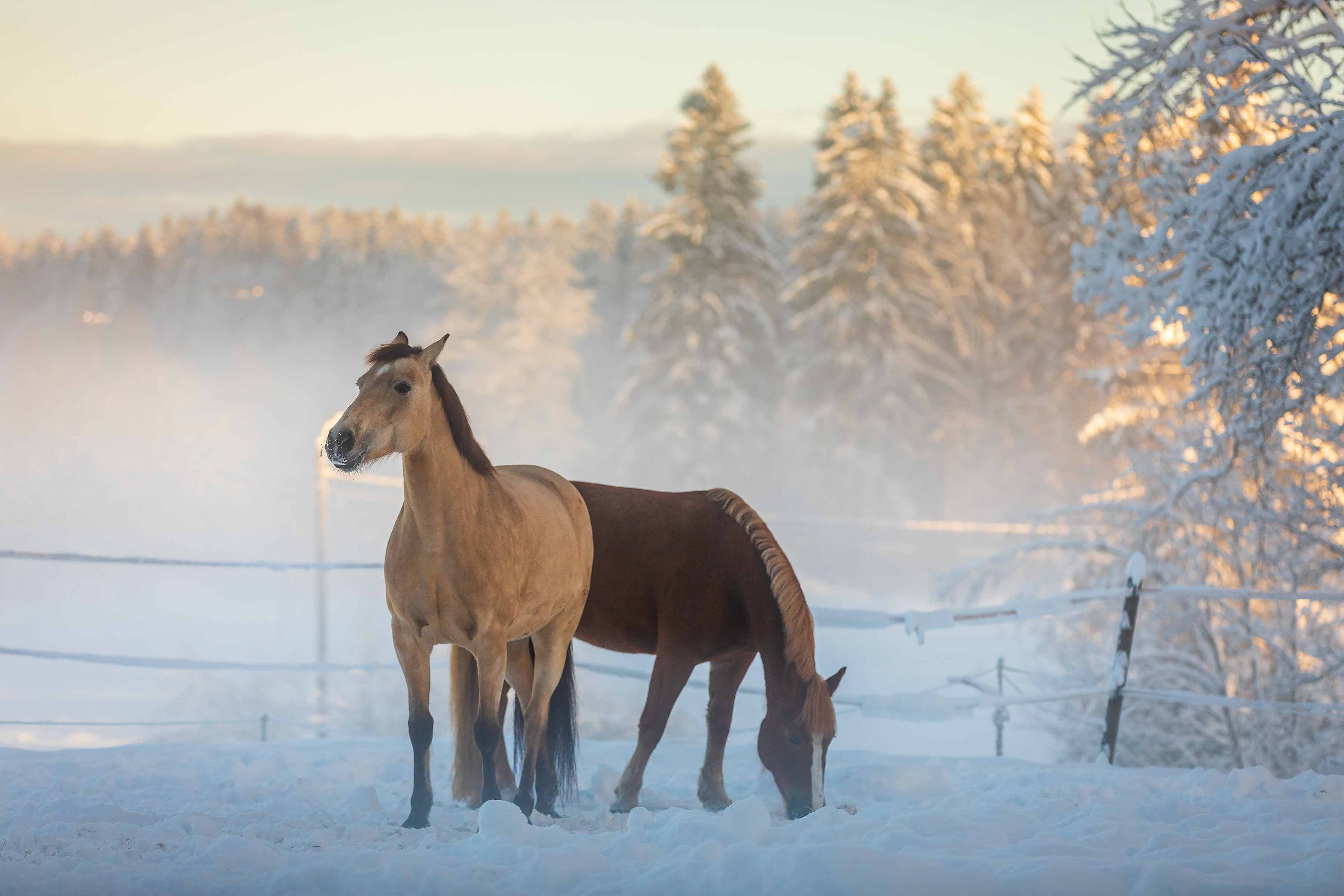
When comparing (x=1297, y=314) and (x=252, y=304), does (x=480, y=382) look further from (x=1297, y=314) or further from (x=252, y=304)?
(x=1297, y=314)

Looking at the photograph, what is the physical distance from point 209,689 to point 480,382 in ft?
45.0

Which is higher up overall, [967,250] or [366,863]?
[967,250]

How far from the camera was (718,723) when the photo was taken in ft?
16.6

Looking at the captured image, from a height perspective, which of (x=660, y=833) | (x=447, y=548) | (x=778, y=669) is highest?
(x=447, y=548)

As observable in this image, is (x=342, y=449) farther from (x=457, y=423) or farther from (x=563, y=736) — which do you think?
(x=563, y=736)

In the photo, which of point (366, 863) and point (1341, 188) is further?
point (1341, 188)

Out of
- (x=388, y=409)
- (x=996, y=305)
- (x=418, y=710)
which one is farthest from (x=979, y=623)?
(x=996, y=305)

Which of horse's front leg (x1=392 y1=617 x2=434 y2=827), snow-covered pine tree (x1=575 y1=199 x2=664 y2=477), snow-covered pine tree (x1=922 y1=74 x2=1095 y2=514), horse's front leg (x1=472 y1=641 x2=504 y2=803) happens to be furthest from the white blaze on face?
snow-covered pine tree (x1=575 y1=199 x2=664 y2=477)

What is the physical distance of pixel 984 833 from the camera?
406 cm

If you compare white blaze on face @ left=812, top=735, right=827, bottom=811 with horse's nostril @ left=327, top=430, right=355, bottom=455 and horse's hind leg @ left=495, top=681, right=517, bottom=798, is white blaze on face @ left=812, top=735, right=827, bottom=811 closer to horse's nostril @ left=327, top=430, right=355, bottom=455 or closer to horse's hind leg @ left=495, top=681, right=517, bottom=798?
horse's hind leg @ left=495, top=681, right=517, bottom=798

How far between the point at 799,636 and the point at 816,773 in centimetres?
59

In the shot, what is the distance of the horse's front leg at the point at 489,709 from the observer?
418 cm

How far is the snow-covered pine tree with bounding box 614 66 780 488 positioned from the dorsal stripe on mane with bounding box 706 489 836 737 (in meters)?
21.6

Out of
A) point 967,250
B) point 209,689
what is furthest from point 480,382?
point 967,250
